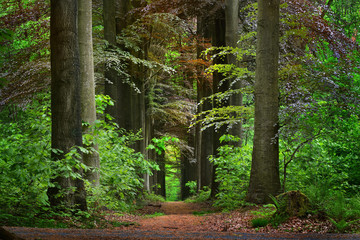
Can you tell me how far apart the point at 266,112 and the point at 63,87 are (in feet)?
15.3

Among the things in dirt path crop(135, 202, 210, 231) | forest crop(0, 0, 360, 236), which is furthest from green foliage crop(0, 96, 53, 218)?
dirt path crop(135, 202, 210, 231)

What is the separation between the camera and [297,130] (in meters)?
8.52

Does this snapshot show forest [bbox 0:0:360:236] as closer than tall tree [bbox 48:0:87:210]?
Yes

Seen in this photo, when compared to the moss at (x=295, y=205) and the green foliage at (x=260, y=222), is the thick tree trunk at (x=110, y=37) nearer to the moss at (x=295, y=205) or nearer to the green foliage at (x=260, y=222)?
the green foliage at (x=260, y=222)

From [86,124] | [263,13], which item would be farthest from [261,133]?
[86,124]

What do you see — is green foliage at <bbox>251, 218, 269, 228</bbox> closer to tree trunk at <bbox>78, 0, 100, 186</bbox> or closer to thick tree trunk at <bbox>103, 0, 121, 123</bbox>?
tree trunk at <bbox>78, 0, 100, 186</bbox>

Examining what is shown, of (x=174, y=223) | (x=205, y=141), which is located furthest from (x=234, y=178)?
(x=205, y=141)

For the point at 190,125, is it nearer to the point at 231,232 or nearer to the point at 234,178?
the point at 234,178

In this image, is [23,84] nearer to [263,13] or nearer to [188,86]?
[263,13]

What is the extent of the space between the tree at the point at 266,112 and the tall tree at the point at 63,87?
4190mm

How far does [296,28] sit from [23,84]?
8961 mm

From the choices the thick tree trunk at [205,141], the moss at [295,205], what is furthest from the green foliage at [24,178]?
the thick tree trunk at [205,141]

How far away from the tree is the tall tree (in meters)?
4.19

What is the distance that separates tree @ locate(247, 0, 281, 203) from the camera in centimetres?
876
